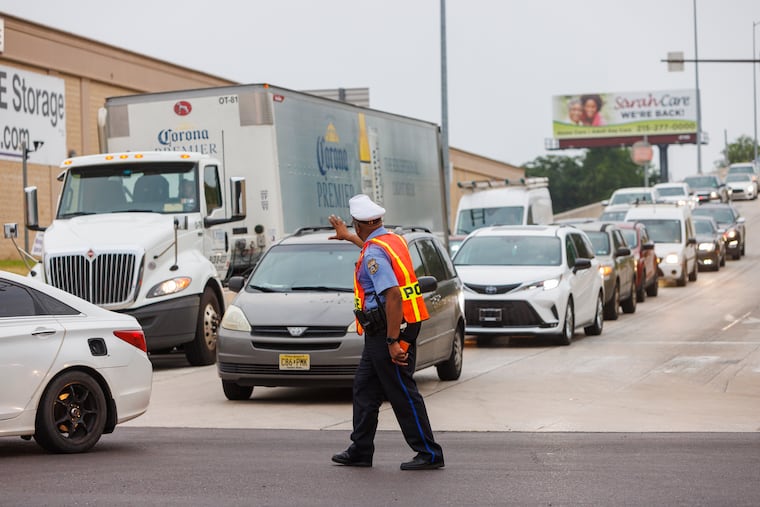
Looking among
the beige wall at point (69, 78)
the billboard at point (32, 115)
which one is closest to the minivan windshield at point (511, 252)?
the beige wall at point (69, 78)

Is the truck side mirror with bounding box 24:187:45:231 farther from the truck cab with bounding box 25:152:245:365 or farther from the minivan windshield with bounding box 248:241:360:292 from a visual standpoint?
the minivan windshield with bounding box 248:241:360:292

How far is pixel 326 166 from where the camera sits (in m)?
21.9

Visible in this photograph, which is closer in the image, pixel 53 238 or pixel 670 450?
pixel 670 450

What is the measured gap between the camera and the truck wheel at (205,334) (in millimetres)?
18031

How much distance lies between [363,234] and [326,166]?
1268cm

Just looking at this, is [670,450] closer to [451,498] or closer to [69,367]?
[451,498]

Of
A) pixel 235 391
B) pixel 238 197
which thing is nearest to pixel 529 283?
pixel 238 197

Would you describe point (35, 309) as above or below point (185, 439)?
above

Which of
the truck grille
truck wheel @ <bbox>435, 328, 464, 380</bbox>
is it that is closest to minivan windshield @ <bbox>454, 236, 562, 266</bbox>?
truck wheel @ <bbox>435, 328, 464, 380</bbox>

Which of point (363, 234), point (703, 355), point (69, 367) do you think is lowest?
point (703, 355)

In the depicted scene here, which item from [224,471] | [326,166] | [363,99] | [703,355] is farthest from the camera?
[363,99]

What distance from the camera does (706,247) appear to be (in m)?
39.3

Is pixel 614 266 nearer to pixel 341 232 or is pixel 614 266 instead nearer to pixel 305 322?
pixel 305 322

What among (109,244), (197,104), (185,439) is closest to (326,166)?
(197,104)
